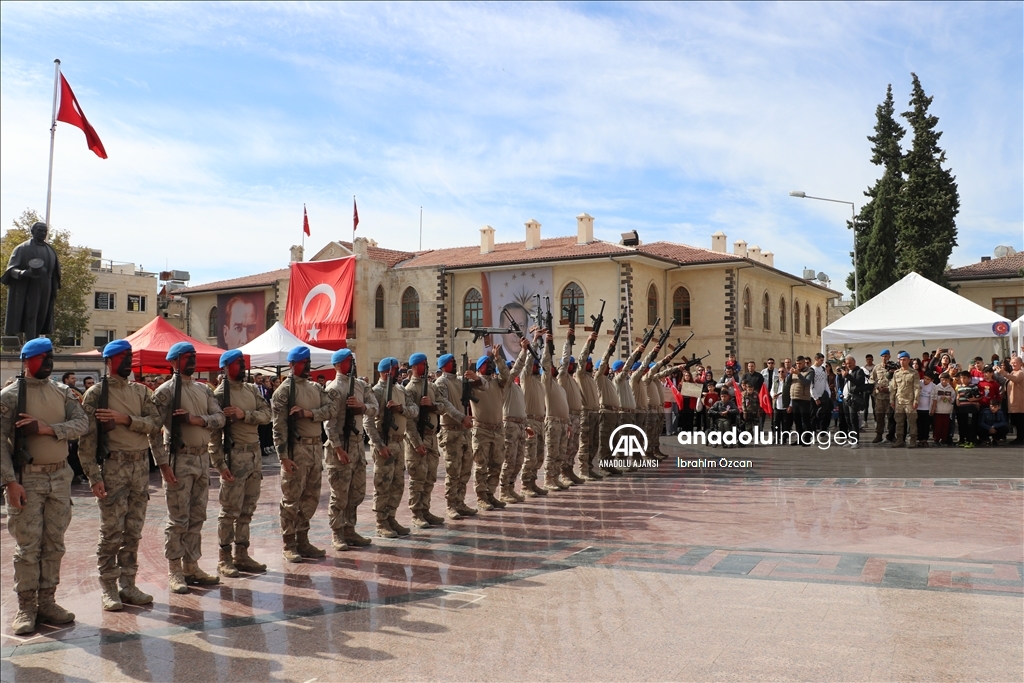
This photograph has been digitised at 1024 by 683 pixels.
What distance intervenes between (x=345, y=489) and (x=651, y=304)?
31.6 metres

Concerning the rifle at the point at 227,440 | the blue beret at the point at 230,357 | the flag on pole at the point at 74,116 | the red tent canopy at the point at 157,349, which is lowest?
the rifle at the point at 227,440

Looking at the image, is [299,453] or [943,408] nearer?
[299,453]

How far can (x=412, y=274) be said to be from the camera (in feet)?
139

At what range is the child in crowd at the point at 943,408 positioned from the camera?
1645 cm

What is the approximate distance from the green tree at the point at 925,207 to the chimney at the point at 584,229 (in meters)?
12.9

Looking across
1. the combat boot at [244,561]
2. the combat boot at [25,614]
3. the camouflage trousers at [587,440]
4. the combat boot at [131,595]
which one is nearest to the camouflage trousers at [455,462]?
the combat boot at [244,561]

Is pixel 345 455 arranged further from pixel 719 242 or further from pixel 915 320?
pixel 719 242

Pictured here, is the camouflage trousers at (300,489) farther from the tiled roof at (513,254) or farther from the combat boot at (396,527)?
the tiled roof at (513,254)

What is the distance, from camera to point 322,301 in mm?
40375

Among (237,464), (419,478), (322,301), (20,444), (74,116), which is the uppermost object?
(322,301)

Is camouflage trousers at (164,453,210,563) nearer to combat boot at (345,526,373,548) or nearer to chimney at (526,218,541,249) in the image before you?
combat boot at (345,526,373,548)

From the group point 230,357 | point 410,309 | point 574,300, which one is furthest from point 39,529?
point 410,309

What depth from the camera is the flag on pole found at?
1045 centimetres

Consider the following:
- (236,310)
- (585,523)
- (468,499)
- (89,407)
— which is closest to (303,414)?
(89,407)
